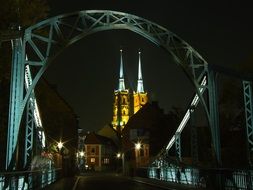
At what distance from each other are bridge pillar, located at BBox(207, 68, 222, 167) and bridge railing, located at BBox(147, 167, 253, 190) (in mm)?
850

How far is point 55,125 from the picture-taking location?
39031mm

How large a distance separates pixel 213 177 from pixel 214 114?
2.95 m

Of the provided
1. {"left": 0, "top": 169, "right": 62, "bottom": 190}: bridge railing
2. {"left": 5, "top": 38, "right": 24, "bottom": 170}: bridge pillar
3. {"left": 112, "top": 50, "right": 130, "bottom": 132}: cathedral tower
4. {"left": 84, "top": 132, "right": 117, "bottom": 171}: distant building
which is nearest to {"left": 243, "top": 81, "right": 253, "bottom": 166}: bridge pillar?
{"left": 0, "top": 169, "right": 62, "bottom": 190}: bridge railing

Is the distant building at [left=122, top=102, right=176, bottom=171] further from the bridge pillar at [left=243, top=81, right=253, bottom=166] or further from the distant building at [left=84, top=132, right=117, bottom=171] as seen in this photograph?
the bridge pillar at [left=243, top=81, right=253, bottom=166]

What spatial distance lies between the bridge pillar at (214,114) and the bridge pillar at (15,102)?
29.1ft

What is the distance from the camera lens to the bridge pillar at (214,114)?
811 inches

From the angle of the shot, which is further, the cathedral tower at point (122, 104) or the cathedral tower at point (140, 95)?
the cathedral tower at point (140, 95)

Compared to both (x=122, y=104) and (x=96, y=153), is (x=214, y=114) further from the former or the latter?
(x=122, y=104)

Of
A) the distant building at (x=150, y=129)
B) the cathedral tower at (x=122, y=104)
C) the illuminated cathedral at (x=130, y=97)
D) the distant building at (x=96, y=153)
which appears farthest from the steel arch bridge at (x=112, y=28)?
the illuminated cathedral at (x=130, y=97)

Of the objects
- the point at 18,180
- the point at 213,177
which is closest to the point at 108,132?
the point at 213,177

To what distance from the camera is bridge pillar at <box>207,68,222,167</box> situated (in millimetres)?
20594

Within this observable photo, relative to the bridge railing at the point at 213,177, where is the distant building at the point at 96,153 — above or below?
above

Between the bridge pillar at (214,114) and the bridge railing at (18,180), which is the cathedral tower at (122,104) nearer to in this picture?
the bridge railing at (18,180)

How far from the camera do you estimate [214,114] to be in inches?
823
